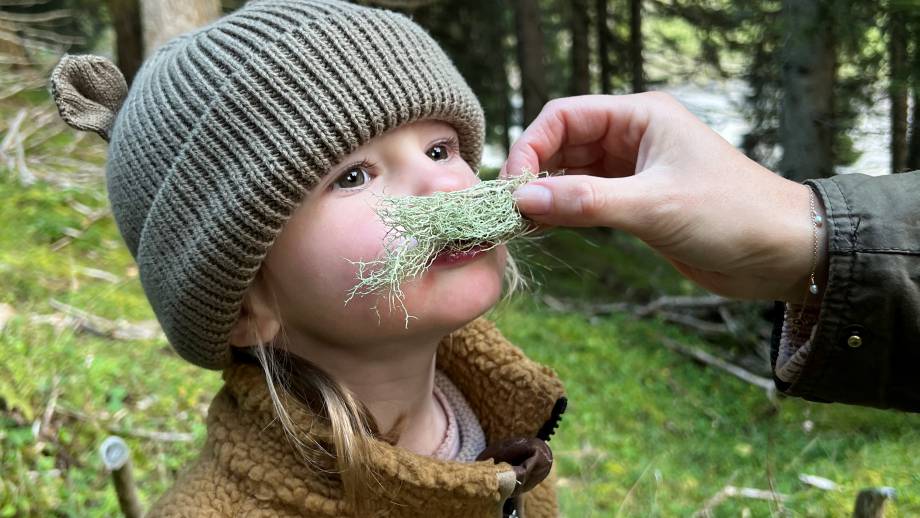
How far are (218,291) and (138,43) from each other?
741 centimetres

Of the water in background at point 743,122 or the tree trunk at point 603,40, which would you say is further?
the tree trunk at point 603,40

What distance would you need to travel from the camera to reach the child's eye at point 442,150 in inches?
74.2

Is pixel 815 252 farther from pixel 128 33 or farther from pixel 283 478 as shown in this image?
pixel 128 33

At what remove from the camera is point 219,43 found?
1.78m

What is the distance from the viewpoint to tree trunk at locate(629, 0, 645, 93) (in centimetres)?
736

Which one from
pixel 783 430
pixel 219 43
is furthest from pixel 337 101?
pixel 783 430

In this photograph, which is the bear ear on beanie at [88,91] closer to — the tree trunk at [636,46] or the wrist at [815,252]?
the wrist at [815,252]

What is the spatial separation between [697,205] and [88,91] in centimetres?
167

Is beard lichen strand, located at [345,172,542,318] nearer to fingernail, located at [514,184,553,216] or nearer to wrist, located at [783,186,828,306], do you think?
fingernail, located at [514,184,553,216]

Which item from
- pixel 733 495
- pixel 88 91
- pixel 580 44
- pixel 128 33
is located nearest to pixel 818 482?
pixel 733 495

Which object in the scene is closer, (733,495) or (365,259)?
(365,259)

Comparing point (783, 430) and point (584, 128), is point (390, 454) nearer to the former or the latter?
point (584, 128)

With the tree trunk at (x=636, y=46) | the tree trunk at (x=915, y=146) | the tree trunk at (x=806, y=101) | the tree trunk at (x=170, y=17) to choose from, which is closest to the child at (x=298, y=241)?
the tree trunk at (x=915, y=146)

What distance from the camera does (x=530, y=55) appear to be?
286 inches
